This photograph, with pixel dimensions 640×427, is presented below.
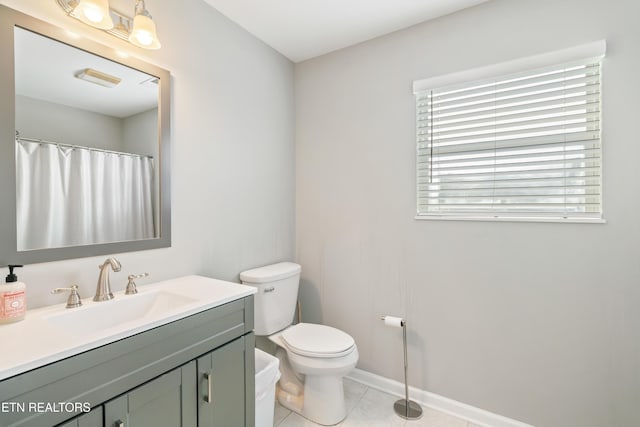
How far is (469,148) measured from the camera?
5.95 feet

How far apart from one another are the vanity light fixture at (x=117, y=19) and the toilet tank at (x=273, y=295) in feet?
4.41

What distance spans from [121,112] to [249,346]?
1246 millimetres

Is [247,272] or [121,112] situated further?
[247,272]

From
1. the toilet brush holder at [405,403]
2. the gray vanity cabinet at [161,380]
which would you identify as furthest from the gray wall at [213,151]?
the toilet brush holder at [405,403]

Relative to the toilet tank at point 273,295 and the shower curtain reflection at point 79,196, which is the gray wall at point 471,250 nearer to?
the toilet tank at point 273,295

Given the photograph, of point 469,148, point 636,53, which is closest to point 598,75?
point 636,53

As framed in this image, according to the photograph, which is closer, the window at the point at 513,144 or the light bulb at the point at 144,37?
the light bulb at the point at 144,37

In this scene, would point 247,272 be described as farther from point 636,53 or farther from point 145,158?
point 636,53

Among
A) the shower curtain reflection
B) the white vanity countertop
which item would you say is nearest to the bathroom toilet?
the white vanity countertop

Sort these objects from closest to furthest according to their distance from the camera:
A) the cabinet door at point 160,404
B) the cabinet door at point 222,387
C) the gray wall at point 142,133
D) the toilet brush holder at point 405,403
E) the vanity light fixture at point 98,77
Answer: the cabinet door at point 160,404 → the cabinet door at point 222,387 → the vanity light fixture at point 98,77 → the gray wall at point 142,133 → the toilet brush holder at point 405,403

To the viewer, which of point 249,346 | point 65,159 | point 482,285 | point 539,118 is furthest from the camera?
point 482,285

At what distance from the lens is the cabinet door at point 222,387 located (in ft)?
3.85

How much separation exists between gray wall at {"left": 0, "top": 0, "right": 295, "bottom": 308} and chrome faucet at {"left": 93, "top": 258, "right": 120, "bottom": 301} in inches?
3.4

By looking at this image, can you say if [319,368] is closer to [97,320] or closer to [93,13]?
[97,320]
